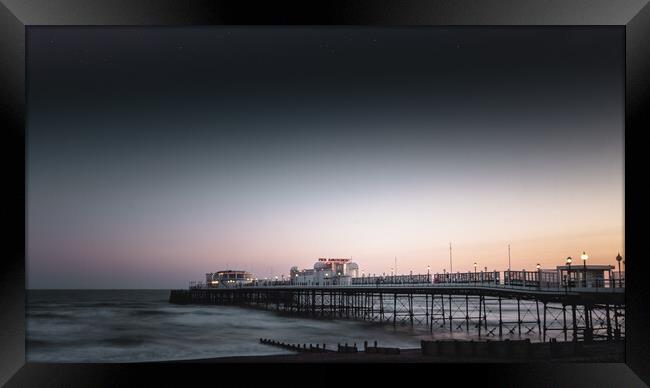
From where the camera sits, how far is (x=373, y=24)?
743cm

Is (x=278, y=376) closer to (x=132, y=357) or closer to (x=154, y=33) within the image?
(x=154, y=33)

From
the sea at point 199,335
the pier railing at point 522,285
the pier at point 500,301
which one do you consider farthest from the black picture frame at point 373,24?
the sea at point 199,335

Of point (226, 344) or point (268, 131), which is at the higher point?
point (268, 131)

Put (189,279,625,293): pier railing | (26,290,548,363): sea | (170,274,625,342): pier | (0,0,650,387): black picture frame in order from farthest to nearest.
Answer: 1. (26,290,548,363): sea
2. (170,274,625,342): pier
3. (189,279,625,293): pier railing
4. (0,0,650,387): black picture frame

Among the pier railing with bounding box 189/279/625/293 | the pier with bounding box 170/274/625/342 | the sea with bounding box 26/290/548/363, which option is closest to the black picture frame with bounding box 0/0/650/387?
the pier with bounding box 170/274/625/342

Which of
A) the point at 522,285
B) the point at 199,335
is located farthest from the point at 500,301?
the point at 199,335

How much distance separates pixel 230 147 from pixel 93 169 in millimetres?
3659

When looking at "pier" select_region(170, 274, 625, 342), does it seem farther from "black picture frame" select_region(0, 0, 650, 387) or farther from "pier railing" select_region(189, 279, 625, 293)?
"black picture frame" select_region(0, 0, 650, 387)

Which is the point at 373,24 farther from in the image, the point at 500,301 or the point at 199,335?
the point at 199,335

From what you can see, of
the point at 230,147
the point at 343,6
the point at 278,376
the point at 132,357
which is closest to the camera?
the point at 343,6

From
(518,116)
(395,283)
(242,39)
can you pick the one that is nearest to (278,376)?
(242,39)

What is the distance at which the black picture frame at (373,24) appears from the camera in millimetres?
7324

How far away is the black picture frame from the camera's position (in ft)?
24.0

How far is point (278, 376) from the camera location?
807 cm
